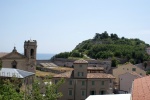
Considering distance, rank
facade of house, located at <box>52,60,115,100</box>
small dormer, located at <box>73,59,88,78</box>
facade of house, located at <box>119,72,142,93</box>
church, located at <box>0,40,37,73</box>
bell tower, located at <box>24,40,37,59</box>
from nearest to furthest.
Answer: facade of house, located at <box>52,60,115,100</box>
small dormer, located at <box>73,59,88,78</box>
facade of house, located at <box>119,72,142,93</box>
church, located at <box>0,40,37,73</box>
bell tower, located at <box>24,40,37,59</box>

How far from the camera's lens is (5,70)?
41.4 m

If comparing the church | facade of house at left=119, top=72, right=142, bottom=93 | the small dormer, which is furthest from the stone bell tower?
facade of house at left=119, top=72, right=142, bottom=93

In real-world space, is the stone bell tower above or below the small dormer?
above

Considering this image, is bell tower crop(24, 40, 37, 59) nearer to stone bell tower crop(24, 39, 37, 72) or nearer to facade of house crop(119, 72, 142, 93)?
stone bell tower crop(24, 39, 37, 72)

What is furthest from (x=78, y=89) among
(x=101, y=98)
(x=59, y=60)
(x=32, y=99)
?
(x=59, y=60)

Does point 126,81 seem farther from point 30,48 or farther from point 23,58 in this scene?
point 23,58

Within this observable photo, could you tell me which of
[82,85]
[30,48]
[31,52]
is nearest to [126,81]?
[82,85]

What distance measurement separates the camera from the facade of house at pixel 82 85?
50062 mm

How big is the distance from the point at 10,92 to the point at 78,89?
33051 mm

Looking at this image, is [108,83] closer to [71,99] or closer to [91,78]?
[91,78]

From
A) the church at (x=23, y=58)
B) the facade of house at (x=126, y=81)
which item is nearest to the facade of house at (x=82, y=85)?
the facade of house at (x=126, y=81)

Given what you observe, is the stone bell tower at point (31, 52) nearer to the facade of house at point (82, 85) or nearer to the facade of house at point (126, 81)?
the facade of house at point (82, 85)

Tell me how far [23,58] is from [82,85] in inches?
610

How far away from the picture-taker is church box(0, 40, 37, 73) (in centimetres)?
5828
